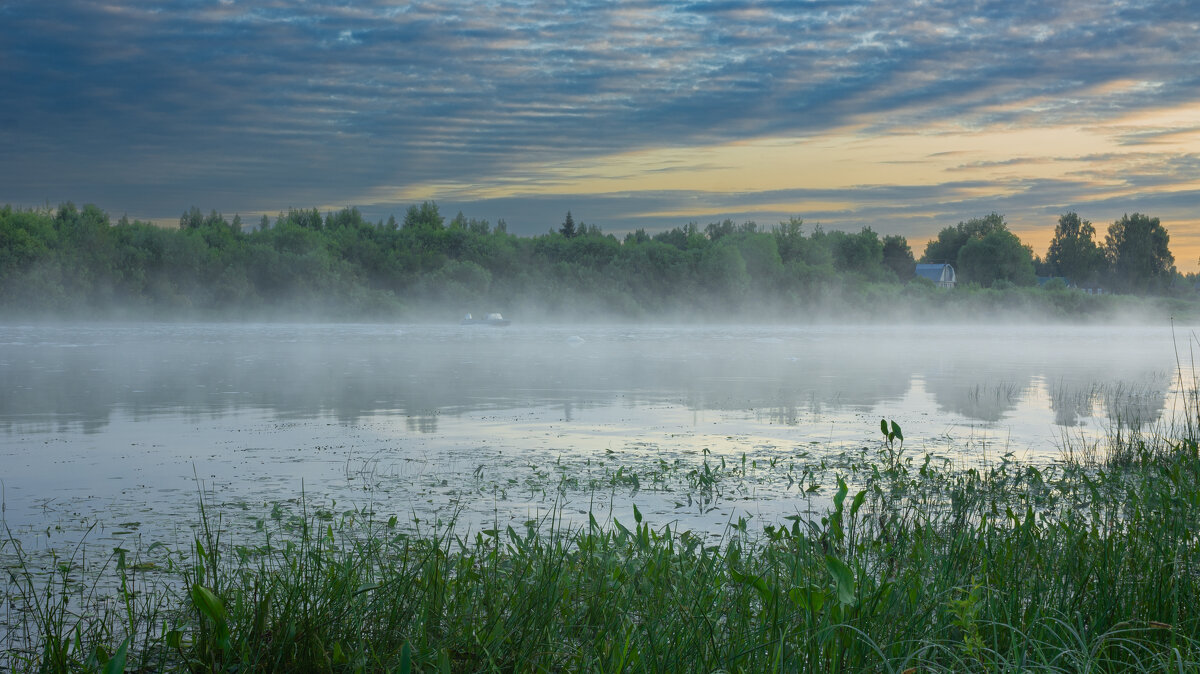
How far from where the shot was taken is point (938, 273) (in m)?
100

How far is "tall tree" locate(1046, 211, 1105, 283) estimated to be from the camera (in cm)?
10575

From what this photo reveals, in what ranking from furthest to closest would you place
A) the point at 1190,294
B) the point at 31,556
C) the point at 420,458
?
the point at 1190,294 < the point at 420,458 < the point at 31,556

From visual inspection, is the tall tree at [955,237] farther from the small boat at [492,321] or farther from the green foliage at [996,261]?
the small boat at [492,321]

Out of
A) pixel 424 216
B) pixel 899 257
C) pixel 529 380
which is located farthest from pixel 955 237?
pixel 529 380

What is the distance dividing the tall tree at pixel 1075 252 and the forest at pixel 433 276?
18.1 metres

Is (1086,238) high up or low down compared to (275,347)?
up

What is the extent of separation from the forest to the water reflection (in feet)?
86.6

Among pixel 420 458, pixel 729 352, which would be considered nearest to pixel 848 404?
pixel 420 458

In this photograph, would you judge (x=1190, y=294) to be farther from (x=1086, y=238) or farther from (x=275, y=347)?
(x=275, y=347)

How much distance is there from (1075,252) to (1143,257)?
1268 centimetres

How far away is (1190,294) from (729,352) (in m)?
72.1

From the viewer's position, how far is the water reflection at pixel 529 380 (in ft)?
42.3

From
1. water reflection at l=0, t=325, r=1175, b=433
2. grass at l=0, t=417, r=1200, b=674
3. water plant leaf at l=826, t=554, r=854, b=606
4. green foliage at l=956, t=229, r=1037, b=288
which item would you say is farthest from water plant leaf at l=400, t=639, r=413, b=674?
green foliage at l=956, t=229, r=1037, b=288

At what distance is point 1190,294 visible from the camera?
83.4m
